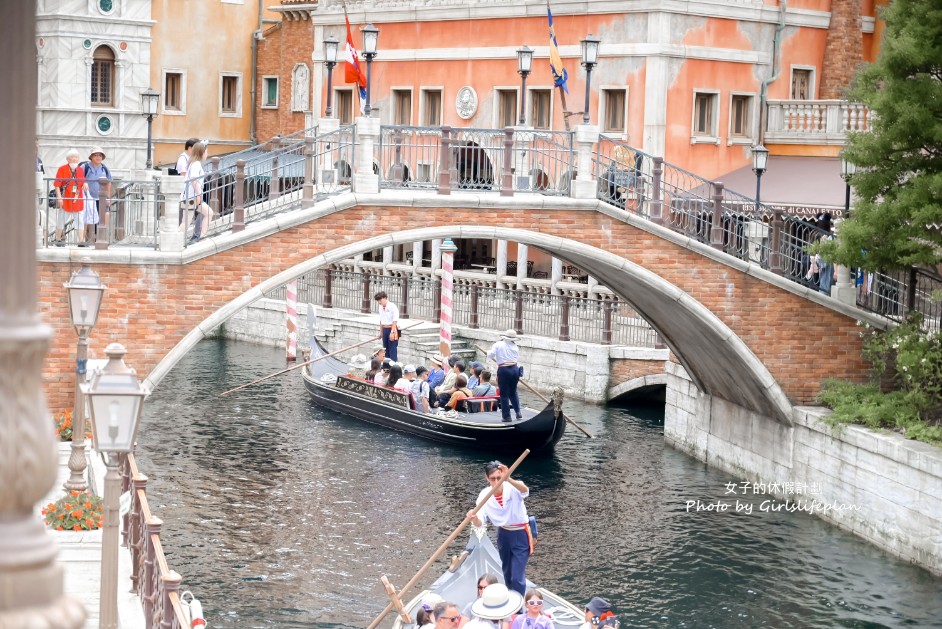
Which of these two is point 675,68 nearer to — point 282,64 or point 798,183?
point 798,183

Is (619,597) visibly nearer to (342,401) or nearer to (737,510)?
(737,510)

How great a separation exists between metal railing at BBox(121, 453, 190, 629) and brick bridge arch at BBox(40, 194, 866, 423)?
3712 millimetres

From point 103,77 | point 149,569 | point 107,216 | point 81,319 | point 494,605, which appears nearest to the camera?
point 149,569

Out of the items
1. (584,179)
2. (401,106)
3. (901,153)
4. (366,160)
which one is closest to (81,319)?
(366,160)

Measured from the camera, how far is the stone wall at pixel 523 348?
22.1m

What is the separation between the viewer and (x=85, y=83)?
2962 centimetres

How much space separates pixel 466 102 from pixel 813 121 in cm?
586

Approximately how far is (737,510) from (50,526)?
790cm

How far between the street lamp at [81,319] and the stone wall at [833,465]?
713 centimetres

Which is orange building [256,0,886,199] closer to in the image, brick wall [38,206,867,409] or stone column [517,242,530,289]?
stone column [517,242,530,289]

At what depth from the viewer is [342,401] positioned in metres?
20.9

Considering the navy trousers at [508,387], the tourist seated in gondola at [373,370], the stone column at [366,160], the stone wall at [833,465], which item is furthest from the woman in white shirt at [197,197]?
the stone wall at [833,465]

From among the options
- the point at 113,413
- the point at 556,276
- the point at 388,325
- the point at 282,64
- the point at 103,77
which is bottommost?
the point at 388,325

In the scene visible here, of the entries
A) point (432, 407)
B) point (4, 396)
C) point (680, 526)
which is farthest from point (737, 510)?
point (4, 396)
